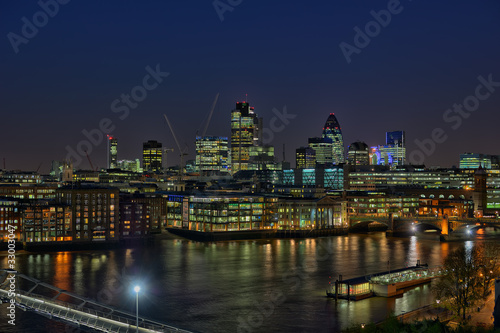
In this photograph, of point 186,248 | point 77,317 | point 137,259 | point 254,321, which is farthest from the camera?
point 186,248

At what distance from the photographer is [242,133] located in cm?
12456

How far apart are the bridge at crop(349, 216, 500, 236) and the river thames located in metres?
3.91

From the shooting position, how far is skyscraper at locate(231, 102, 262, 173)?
4796 inches

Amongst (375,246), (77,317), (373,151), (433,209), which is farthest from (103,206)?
(373,151)

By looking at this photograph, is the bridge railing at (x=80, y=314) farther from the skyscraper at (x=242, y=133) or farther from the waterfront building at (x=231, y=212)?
the skyscraper at (x=242, y=133)

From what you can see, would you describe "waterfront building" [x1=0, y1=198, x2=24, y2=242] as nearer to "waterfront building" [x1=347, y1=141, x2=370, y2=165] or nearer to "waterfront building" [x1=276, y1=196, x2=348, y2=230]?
"waterfront building" [x1=276, y1=196, x2=348, y2=230]

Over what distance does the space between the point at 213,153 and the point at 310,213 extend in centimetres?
7373

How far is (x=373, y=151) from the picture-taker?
123 m

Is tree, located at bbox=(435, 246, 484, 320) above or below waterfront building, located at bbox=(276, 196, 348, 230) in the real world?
below

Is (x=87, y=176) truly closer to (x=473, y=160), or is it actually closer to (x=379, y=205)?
(x=379, y=205)

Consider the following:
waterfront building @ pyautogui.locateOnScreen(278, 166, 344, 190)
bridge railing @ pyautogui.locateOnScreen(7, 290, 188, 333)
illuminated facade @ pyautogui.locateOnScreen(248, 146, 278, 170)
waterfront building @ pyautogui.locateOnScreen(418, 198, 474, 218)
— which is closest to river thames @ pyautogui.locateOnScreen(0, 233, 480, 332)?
bridge railing @ pyautogui.locateOnScreen(7, 290, 188, 333)

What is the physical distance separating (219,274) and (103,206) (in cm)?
1269

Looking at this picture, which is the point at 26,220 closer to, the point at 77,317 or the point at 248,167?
the point at 77,317

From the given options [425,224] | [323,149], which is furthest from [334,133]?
[425,224]
